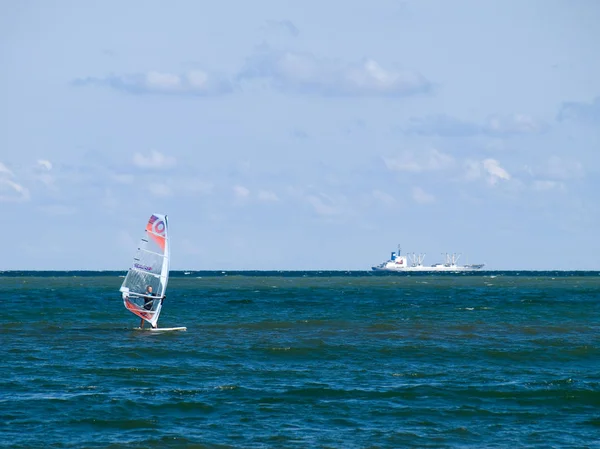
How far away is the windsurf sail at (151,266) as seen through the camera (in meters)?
59.3

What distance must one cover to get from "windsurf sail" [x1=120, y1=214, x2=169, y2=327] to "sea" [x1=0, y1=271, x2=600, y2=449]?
2600 mm

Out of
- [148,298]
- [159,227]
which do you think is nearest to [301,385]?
[159,227]

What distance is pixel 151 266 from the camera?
6000 cm

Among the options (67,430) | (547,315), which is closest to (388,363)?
(67,430)

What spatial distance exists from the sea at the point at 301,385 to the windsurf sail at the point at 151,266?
102 inches

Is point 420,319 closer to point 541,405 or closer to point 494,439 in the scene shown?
point 541,405

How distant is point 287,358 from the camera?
48.1 m

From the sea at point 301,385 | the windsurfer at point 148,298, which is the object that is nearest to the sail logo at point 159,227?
the windsurfer at point 148,298

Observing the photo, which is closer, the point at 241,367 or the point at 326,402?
the point at 326,402

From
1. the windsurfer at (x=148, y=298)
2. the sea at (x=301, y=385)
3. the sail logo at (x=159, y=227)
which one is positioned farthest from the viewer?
the windsurfer at (x=148, y=298)

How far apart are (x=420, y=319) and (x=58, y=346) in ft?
103

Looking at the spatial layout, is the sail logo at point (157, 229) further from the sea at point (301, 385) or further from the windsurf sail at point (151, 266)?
the sea at point (301, 385)

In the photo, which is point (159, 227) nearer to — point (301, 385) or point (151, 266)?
point (151, 266)

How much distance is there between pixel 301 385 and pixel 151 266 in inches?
906
